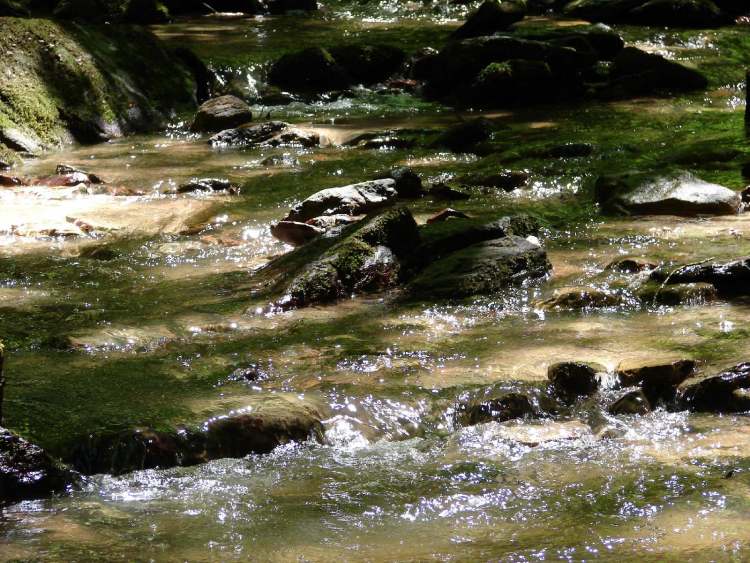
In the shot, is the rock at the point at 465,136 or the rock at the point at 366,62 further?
the rock at the point at 366,62

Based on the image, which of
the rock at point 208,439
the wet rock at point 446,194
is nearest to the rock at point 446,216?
the wet rock at point 446,194

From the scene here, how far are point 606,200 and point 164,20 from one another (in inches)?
610

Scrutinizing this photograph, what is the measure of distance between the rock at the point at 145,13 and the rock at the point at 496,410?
60.8ft

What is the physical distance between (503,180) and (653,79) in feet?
19.3

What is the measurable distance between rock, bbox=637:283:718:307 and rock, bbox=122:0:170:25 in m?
17.5

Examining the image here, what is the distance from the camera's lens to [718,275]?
6074mm

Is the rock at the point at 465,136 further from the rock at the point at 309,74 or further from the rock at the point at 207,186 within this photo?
the rock at the point at 309,74

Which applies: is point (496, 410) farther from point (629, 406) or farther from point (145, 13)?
point (145, 13)

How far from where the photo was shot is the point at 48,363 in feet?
16.9

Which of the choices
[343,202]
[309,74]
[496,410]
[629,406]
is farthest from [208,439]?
[309,74]

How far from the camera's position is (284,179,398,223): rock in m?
8.25

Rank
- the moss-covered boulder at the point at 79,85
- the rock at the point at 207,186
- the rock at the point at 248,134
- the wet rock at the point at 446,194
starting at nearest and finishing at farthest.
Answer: the wet rock at the point at 446,194 → the rock at the point at 207,186 → the moss-covered boulder at the point at 79,85 → the rock at the point at 248,134

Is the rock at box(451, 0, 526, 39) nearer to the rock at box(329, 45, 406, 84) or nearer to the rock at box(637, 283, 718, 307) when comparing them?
the rock at box(329, 45, 406, 84)

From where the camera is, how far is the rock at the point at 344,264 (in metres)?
6.47
